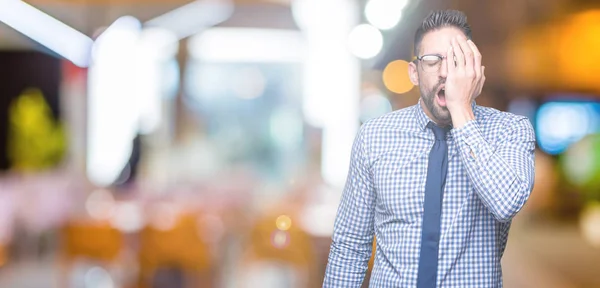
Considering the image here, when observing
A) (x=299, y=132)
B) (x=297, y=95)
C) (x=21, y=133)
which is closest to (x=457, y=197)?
(x=299, y=132)

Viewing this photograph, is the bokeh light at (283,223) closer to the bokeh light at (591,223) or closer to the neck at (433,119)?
the neck at (433,119)

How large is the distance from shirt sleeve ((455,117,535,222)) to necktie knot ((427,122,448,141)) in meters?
0.15

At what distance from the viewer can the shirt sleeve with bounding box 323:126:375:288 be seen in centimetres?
202

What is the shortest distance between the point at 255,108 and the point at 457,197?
982cm

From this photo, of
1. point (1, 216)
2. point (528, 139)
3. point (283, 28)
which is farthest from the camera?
point (283, 28)

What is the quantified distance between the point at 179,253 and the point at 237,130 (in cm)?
565

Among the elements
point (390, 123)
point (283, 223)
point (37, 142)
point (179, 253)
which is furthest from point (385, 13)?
point (37, 142)

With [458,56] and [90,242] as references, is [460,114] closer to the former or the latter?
[458,56]

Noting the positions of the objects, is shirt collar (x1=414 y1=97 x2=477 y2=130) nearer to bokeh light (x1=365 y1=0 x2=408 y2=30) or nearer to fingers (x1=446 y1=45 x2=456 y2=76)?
fingers (x1=446 y1=45 x2=456 y2=76)

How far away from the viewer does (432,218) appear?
186cm

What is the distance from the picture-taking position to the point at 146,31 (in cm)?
898

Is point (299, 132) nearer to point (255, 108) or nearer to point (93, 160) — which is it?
point (255, 108)

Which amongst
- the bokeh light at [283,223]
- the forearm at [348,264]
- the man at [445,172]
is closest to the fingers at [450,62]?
the man at [445,172]

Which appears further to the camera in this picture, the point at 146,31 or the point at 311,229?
the point at 146,31
